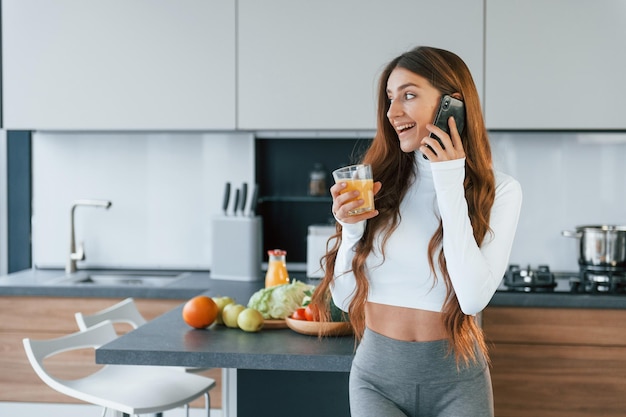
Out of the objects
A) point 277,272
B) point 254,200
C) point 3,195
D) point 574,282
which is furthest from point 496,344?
point 3,195

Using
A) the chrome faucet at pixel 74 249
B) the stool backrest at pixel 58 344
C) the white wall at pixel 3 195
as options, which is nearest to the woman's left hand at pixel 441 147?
the stool backrest at pixel 58 344

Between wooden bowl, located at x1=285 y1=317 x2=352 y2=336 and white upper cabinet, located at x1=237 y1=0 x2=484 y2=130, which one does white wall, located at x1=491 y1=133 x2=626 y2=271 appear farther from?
wooden bowl, located at x1=285 y1=317 x2=352 y2=336

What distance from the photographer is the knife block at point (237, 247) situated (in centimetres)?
376

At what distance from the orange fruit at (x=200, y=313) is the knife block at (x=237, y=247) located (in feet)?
4.69

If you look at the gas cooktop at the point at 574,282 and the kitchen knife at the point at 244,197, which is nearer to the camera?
the gas cooktop at the point at 574,282

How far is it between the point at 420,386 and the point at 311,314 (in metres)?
0.57

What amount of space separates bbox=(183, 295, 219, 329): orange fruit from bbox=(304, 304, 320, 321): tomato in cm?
29

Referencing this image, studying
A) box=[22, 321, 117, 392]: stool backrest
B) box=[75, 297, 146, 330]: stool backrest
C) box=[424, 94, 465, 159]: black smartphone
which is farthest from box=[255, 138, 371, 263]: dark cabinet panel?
box=[424, 94, 465, 159]: black smartphone

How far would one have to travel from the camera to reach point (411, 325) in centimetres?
179

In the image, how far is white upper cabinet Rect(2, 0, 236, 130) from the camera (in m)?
3.59

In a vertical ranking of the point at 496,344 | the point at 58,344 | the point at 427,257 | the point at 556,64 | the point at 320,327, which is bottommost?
the point at 496,344

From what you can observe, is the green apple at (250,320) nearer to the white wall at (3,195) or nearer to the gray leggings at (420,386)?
the gray leggings at (420,386)

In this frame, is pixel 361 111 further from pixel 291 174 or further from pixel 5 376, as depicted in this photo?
pixel 5 376

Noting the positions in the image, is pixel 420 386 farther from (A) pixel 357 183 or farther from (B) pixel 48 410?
(B) pixel 48 410
